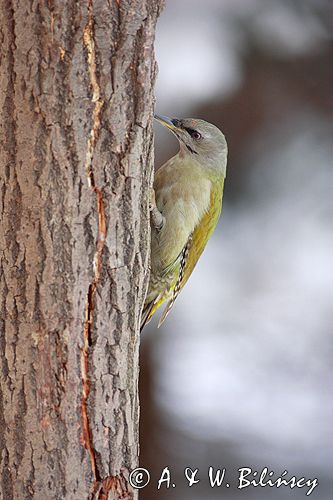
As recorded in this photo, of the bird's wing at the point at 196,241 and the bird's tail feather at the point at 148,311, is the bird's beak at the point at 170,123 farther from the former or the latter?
the bird's tail feather at the point at 148,311

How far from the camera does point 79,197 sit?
1712 millimetres

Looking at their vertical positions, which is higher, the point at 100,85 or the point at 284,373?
the point at 100,85

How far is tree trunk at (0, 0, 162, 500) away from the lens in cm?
169

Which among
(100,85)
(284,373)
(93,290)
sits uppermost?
(100,85)

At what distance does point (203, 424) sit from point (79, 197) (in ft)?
8.92

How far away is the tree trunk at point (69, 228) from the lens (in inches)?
66.4

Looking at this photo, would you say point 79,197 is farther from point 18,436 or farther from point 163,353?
point 163,353

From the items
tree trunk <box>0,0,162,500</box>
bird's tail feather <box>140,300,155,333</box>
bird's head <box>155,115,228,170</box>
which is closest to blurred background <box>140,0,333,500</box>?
bird's head <box>155,115,228,170</box>

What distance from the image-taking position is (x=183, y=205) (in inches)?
102

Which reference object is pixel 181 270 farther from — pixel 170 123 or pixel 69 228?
pixel 69 228

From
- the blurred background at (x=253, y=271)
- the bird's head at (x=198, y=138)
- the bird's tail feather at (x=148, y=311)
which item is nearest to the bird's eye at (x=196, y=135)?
the bird's head at (x=198, y=138)

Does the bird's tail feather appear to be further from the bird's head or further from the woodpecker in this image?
the bird's head

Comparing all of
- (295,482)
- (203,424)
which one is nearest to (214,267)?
(203,424)

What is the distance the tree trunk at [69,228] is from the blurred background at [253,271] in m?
2.34
